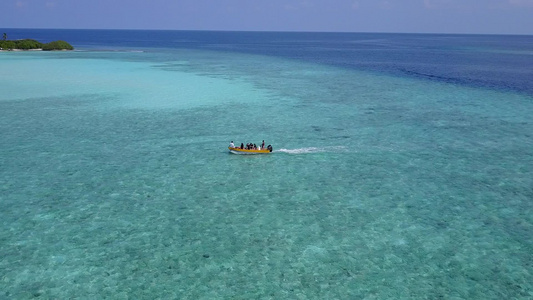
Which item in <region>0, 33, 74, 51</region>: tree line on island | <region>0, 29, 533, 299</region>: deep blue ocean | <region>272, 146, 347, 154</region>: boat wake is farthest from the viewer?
<region>0, 33, 74, 51</region>: tree line on island

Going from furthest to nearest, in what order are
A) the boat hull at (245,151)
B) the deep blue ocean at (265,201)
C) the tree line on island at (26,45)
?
the tree line on island at (26,45) < the boat hull at (245,151) < the deep blue ocean at (265,201)

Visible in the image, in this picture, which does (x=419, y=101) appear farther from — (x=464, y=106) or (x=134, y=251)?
(x=134, y=251)

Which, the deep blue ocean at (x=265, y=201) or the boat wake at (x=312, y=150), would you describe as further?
the boat wake at (x=312, y=150)

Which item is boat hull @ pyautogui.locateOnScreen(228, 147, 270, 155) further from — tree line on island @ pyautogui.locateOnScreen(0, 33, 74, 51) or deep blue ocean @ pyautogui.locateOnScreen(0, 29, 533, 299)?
tree line on island @ pyautogui.locateOnScreen(0, 33, 74, 51)

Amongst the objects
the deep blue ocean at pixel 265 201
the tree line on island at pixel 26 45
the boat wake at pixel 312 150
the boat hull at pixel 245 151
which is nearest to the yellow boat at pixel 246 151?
the boat hull at pixel 245 151

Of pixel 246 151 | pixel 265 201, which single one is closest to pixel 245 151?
pixel 246 151

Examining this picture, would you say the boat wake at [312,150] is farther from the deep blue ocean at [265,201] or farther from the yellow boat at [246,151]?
the yellow boat at [246,151]

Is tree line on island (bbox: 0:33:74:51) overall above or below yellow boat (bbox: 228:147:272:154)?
above

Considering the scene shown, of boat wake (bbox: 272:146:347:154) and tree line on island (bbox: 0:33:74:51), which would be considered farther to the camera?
tree line on island (bbox: 0:33:74:51)

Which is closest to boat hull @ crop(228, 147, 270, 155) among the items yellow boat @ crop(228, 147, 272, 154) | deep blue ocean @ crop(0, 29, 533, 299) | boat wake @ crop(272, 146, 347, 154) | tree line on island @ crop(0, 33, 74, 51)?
yellow boat @ crop(228, 147, 272, 154)

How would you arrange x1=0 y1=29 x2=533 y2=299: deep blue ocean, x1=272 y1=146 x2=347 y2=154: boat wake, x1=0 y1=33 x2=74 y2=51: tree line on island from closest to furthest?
x1=0 y1=29 x2=533 y2=299: deep blue ocean → x1=272 y1=146 x2=347 y2=154: boat wake → x1=0 y1=33 x2=74 y2=51: tree line on island
